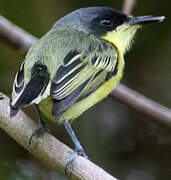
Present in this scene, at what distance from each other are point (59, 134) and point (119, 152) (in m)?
0.64

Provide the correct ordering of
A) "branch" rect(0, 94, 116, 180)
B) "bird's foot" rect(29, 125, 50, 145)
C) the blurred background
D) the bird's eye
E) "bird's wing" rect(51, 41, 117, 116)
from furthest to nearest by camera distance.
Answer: the blurred background → the bird's eye → "bird's foot" rect(29, 125, 50, 145) → "bird's wing" rect(51, 41, 117, 116) → "branch" rect(0, 94, 116, 180)

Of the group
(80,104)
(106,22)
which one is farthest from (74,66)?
(106,22)

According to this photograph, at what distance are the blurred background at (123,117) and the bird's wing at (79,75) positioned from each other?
1184mm

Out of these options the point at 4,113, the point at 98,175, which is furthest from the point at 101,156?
the point at 98,175

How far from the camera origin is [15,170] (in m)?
4.64

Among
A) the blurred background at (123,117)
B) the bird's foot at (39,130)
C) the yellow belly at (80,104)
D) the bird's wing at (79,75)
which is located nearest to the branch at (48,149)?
the bird's foot at (39,130)

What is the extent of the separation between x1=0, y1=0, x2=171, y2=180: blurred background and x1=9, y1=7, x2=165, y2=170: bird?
3.05 feet

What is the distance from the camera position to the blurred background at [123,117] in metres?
4.87

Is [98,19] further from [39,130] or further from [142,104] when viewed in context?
[39,130]

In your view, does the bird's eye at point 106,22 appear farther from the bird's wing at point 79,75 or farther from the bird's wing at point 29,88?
the bird's wing at point 29,88

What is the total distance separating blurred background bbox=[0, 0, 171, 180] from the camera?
192 inches

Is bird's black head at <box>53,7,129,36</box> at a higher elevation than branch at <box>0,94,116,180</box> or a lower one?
higher

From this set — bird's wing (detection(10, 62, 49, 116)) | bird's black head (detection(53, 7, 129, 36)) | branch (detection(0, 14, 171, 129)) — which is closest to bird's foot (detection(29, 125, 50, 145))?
bird's wing (detection(10, 62, 49, 116))

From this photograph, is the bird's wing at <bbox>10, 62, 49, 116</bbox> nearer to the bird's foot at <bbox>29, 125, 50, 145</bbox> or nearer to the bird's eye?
the bird's foot at <bbox>29, 125, 50, 145</bbox>
